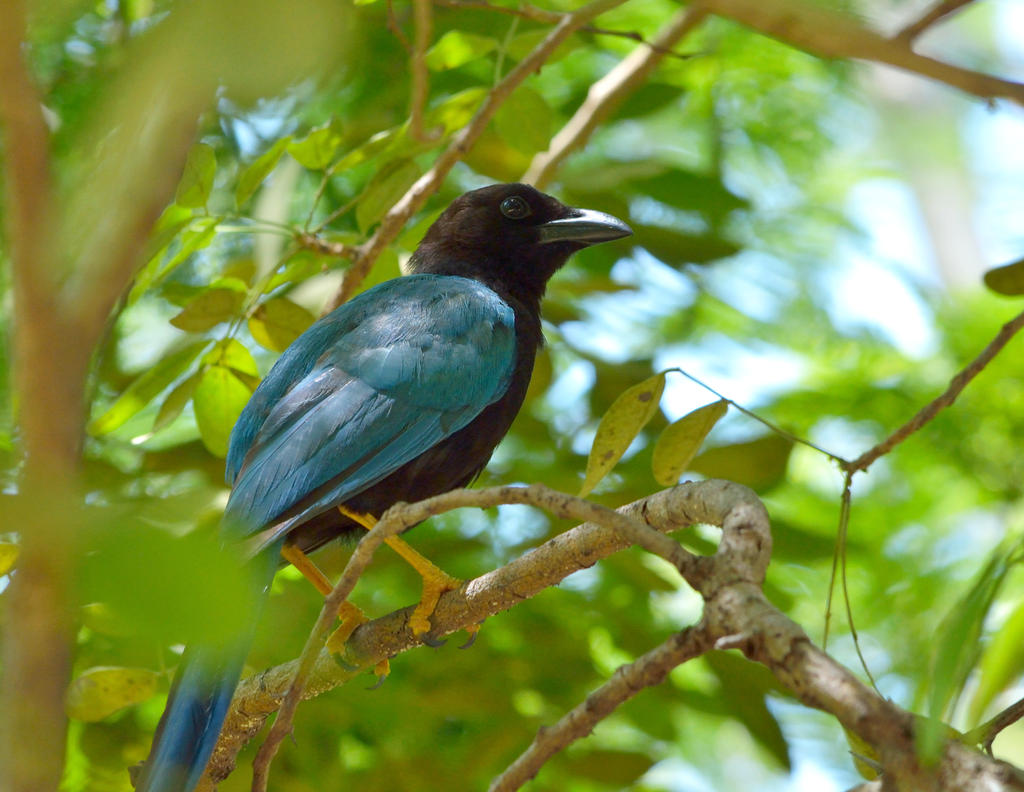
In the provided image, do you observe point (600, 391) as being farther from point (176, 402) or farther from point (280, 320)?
point (176, 402)

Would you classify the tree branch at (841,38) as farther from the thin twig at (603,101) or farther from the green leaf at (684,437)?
the thin twig at (603,101)

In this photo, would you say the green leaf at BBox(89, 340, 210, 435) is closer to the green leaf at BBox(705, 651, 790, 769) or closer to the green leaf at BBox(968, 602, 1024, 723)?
the green leaf at BBox(705, 651, 790, 769)

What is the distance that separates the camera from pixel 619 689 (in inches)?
73.7

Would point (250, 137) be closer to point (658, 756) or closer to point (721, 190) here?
point (721, 190)

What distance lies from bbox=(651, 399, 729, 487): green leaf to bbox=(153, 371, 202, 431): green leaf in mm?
1696

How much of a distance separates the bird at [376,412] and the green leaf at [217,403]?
6cm

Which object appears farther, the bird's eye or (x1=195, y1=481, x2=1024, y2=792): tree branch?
the bird's eye

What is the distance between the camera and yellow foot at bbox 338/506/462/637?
11.8 ft

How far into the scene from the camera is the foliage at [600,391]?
4047mm

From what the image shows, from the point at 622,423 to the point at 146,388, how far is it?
5.88ft

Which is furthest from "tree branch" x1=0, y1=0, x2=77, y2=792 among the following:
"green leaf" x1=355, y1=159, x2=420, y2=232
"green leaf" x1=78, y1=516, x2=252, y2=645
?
"green leaf" x1=355, y1=159, x2=420, y2=232

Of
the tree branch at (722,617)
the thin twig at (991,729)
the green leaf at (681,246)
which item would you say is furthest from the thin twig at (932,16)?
the green leaf at (681,246)

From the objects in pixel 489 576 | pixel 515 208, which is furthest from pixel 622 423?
pixel 515 208

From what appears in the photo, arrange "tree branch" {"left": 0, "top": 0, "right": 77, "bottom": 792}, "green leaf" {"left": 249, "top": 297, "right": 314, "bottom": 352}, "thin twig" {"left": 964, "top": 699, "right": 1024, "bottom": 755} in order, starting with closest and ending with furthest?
"tree branch" {"left": 0, "top": 0, "right": 77, "bottom": 792}, "thin twig" {"left": 964, "top": 699, "right": 1024, "bottom": 755}, "green leaf" {"left": 249, "top": 297, "right": 314, "bottom": 352}
